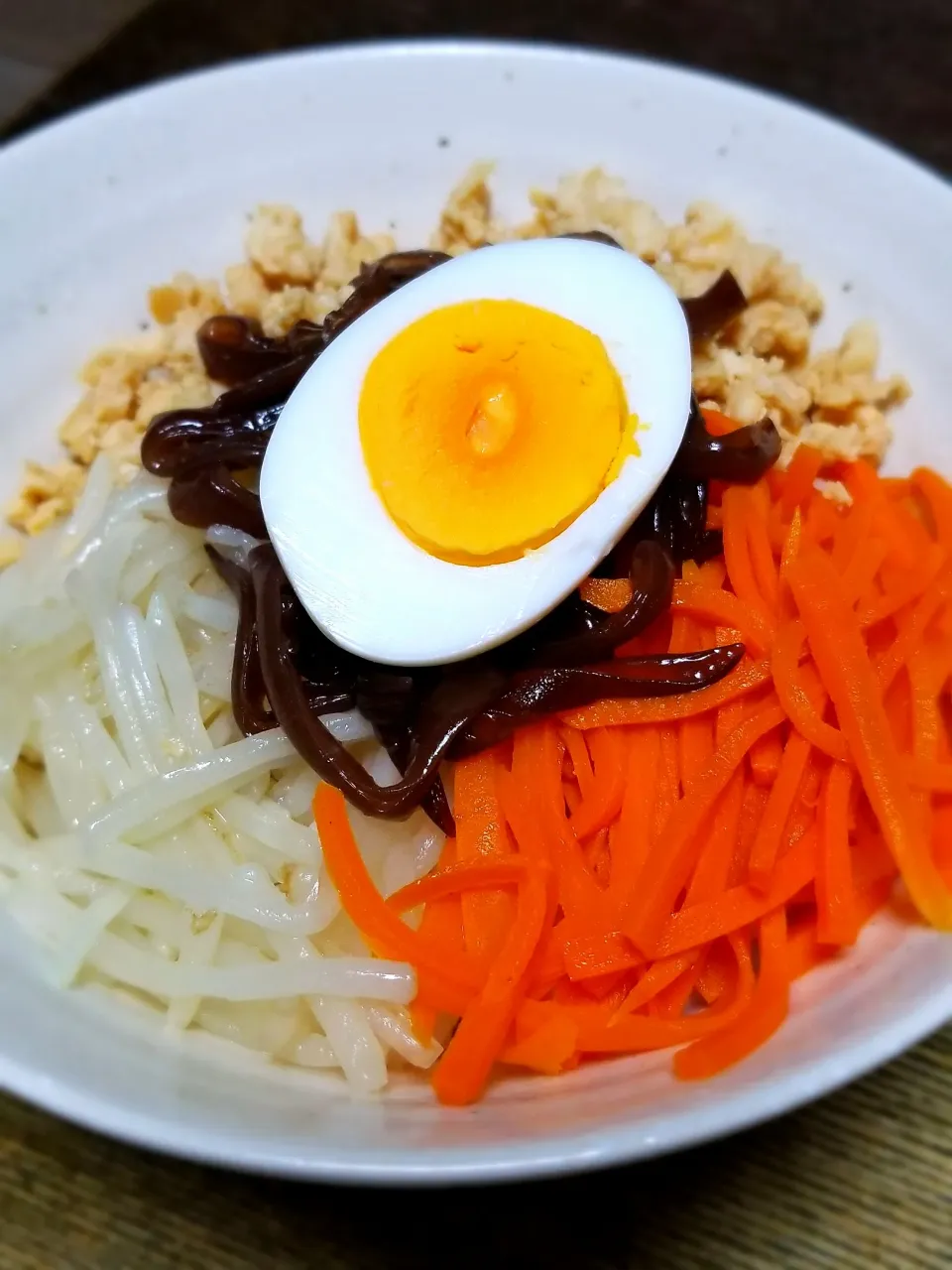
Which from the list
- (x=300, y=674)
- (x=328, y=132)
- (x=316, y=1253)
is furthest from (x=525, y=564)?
(x=328, y=132)

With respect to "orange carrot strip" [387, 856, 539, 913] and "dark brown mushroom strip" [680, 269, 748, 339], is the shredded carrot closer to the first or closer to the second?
"orange carrot strip" [387, 856, 539, 913]

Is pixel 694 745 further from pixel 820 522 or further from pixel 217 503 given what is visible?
pixel 217 503

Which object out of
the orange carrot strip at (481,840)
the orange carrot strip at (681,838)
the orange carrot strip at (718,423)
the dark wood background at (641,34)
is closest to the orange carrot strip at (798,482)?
the orange carrot strip at (718,423)

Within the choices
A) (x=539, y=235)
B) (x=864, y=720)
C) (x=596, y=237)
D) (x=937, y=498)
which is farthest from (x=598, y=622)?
(x=539, y=235)

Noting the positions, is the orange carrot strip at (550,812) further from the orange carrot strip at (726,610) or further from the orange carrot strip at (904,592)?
the orange carrot strip at (904,592)

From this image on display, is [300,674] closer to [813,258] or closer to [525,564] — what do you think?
[525,564]

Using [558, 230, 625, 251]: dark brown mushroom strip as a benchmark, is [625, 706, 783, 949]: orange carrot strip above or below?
below

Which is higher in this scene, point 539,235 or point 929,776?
point 539,235

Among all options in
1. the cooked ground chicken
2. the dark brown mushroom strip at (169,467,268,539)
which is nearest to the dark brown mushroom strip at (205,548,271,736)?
the dark brown mushroom strip at (169,467,268,539)
